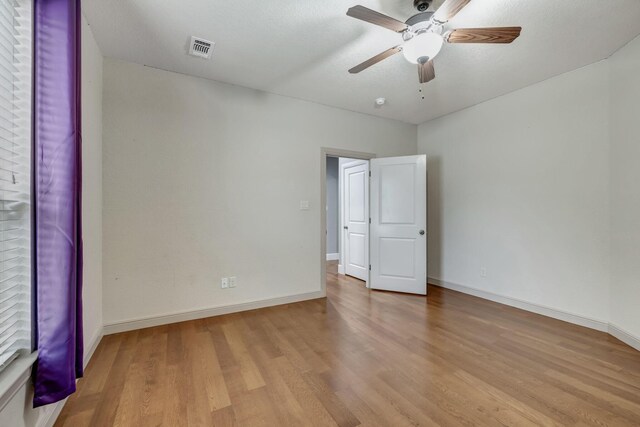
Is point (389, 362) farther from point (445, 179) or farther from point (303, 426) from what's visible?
point (445, 179)

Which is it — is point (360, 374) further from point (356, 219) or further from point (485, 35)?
point (356, 219)

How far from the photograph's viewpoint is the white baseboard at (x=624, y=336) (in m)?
2.32

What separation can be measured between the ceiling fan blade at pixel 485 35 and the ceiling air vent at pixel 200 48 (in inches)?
77.8

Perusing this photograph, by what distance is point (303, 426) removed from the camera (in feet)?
4.91

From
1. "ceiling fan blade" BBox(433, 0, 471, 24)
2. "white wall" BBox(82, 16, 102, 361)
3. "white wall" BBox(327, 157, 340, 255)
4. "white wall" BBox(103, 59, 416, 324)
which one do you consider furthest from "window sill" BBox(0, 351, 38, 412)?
"white wall" BBox(327, 157, 340, 255)

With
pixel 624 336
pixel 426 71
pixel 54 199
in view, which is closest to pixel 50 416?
pixel 54 199

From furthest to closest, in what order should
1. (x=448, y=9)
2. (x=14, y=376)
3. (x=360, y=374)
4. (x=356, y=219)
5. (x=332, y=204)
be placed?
(x=332, y=204), (x=356, y=219), (x=360, y=374), (x=448, y=9), (x=14, y=376)

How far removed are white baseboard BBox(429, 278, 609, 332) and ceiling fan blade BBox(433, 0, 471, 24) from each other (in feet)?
10.6

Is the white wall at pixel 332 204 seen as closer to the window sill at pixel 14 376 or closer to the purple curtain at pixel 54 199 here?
the purple curtain at pixel 54 199

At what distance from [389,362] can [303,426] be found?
91cm

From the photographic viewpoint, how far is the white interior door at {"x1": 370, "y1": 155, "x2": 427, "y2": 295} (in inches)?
155

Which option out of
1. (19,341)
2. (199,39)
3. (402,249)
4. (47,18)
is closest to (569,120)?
(402,249)

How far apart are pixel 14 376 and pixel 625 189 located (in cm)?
437

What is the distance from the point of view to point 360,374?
198 centimetres
